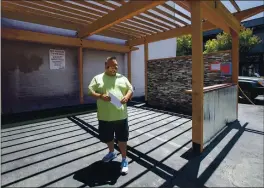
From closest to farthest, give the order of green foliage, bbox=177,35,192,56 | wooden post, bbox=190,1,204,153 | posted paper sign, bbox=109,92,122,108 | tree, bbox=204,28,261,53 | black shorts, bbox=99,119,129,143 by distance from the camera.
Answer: posted paper sign, bbox=109,92,122,108, black shorts, bbox=99,119,129,143, wooden post, bbox=190,1,204,153, tree, bbox=204,28,261,53, green foliage, bbox=177,35,192,56

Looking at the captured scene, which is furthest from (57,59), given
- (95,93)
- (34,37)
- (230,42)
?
(230,42)

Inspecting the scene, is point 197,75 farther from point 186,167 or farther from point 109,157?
point 109,157

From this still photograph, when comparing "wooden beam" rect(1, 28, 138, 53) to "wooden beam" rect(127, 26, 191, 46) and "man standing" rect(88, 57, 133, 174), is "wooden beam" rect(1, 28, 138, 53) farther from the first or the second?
"man standing" rect(88, 57, 133, 174)

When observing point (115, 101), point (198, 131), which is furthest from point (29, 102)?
point (198, 131)

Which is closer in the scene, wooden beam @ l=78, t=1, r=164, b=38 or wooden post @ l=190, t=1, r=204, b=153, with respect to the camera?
wooden post @ l=190, t=1, r=204, b=153

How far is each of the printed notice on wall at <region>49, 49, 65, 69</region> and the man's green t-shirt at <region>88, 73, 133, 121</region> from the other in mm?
5587

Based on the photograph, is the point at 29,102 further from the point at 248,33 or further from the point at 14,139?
the point at 248,33

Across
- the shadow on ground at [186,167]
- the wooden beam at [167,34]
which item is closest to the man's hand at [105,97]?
the shadow on ground at [186,167]

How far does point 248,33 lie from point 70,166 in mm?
22246

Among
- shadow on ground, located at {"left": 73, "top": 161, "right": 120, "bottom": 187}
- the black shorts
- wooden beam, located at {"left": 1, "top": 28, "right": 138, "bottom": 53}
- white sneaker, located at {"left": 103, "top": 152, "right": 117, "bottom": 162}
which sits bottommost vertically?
shadow on ground, located at {"left": 73, "top": 161, "right": 120, "bottom": 187}

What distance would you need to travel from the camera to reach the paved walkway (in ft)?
8.48

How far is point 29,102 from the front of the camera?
7055 mm

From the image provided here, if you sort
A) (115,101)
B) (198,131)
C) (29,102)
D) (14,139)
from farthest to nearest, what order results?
(29,102), (14,139), (198,131), (115,101)

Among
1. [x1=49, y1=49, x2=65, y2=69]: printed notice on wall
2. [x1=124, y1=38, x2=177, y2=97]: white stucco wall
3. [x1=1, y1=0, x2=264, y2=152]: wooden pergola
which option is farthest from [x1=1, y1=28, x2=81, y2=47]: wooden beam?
[x1=124, y1=38, x2=177, y2=97]: white stucco wall
